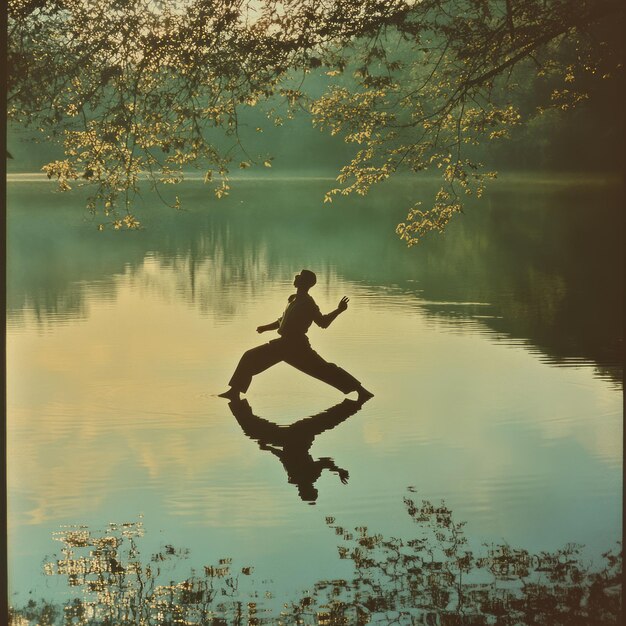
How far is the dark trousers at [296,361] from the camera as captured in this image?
1602 centimetres

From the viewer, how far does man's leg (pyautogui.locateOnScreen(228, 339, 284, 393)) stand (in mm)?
16062

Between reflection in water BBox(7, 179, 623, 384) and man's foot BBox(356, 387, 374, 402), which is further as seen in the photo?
reflection in water BBox(7, 179, 623, 384)

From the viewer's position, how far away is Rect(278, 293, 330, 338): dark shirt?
15945 mm

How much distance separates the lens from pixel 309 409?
15.8 metres

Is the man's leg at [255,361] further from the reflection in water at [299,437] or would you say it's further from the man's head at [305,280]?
the man's head at [305,280]

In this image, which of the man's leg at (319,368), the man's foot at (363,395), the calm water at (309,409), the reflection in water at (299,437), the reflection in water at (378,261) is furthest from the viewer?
the reflection in water at (378,261)

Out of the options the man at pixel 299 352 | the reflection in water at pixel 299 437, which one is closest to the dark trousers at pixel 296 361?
the man at pixel 299 352

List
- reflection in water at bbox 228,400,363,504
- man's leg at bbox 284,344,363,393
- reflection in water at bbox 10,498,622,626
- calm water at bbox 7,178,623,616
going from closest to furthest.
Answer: reflection in water at bbox 10,498,622,626 → calm water at bbox 7,178,623,616 → reflection in water at bbox 228,400,363,504 → man's leg at bbox 284,344,363,393

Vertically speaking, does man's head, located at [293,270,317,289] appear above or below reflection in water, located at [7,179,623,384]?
above

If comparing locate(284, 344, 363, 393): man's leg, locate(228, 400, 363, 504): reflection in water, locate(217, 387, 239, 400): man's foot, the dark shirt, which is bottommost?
locate(228, 400, 363, 504): reflection in water

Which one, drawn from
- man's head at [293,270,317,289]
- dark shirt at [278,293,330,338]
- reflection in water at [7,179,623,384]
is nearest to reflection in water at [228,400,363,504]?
dark shirt at [278,293,330,338]

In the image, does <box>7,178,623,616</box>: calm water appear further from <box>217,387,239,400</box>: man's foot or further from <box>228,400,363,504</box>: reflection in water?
<box>217,387,239,400</box>: man's foot

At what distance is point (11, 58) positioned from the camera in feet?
31.8

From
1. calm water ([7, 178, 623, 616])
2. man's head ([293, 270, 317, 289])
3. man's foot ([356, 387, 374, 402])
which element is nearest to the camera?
calm water ([7, 178, 623, 616])
